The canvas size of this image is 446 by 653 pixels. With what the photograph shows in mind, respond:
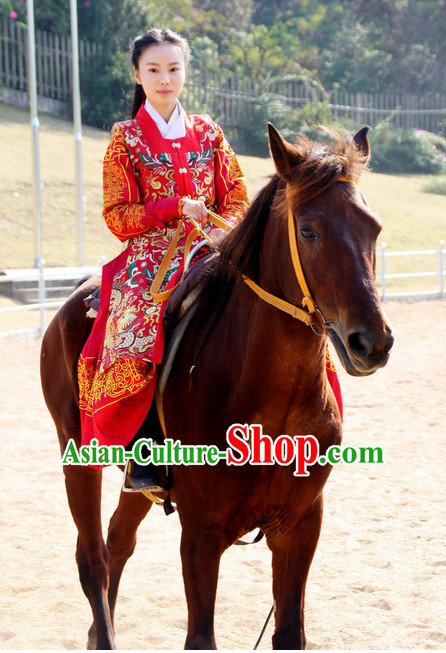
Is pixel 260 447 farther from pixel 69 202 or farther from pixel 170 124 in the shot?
pixel 69 202

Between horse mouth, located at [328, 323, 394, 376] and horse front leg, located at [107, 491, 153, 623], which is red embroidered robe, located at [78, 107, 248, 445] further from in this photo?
horse mouth, located at [328, 323, 394, 376]

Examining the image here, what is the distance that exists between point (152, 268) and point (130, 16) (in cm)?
3171

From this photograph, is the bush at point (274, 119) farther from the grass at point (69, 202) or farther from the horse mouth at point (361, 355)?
the horse mouth at point (361, 355)

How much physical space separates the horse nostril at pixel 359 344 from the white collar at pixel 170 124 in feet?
5.06

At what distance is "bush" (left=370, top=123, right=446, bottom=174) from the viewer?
121 ft

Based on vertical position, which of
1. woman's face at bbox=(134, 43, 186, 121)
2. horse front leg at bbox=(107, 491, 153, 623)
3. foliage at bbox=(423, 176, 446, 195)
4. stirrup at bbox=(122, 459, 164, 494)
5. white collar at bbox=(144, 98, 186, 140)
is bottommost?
foliage at bbox=(423, 176, 446, 195)

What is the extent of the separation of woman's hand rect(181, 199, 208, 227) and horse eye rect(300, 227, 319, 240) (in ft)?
2.46

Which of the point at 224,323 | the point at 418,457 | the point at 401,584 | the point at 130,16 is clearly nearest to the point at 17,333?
the point at 418,457

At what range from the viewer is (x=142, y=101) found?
153 inches

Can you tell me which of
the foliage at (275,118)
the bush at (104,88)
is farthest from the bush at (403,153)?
the bush at (104,88)

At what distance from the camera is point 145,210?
3.53 metres

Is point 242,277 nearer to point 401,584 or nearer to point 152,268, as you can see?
point 152,268

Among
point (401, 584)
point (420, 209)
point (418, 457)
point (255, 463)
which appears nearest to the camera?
point (255, 463)

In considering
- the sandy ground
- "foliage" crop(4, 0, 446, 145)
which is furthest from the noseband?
"foliage" crop(4, 0, 446, 145)
